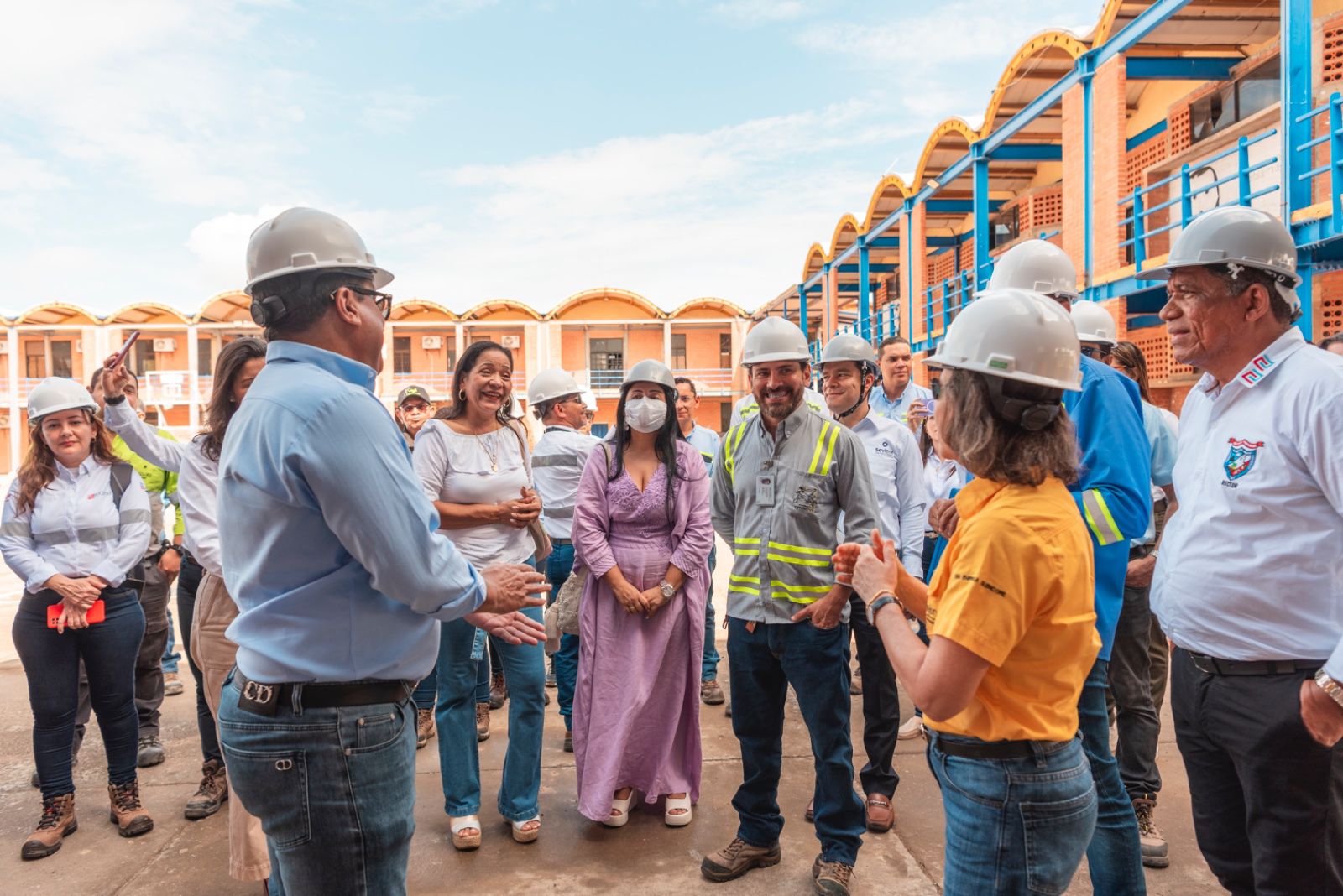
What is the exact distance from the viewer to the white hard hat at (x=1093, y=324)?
141 inches

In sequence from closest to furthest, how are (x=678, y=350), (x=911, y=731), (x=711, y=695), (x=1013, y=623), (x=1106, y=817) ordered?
1. (x=1013, y=623)
2. (x=1106, y=817)
3. (x=911, y=731)
4. (x=711, y=695)
5. (x=678, y=350)

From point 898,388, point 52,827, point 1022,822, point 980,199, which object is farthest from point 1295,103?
point 52,827

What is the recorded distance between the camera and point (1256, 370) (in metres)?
2.34

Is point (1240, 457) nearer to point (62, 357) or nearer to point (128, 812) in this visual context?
point (128, 812)

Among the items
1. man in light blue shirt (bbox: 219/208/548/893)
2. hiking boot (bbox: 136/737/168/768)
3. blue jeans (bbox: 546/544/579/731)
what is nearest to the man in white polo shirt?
man in light blue shirt (bbox: 219/208/548/893)

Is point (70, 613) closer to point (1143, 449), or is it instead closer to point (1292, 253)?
point (1143, 449)

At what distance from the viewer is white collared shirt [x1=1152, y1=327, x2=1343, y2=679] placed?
216 cm

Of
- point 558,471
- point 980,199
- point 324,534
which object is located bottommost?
point 558,471

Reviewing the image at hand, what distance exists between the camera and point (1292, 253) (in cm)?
240

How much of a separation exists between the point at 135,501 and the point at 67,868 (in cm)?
164

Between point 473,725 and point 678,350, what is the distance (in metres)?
31.1

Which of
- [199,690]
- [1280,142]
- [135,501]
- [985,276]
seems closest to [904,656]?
[199,690]

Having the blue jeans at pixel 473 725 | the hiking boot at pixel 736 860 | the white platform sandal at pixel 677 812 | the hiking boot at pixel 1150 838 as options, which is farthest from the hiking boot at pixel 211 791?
the hiking boot at pixel 1150 838

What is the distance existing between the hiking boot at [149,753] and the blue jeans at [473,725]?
211 cm
